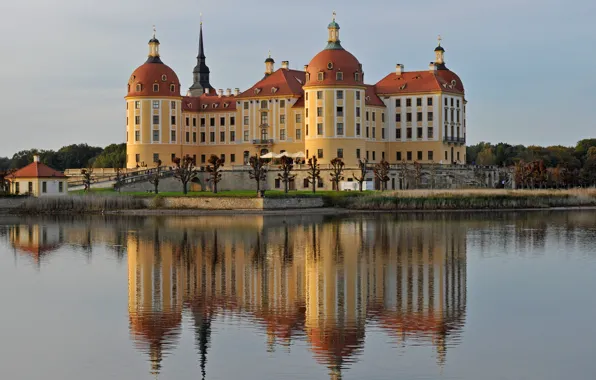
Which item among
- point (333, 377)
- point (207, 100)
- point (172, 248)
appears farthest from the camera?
point (207, 100)

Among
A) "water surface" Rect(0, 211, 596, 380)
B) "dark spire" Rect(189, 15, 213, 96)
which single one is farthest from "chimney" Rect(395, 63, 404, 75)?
"water surface" Rect(0, 211, 596, 380)

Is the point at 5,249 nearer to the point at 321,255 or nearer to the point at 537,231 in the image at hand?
the point at 321,255

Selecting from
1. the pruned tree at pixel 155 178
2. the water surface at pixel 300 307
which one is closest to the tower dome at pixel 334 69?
the pruned tree at pixel 155 178

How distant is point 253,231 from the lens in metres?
47.7

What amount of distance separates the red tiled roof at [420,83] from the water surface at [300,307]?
4568 cm

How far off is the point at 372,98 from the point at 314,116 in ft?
26.5

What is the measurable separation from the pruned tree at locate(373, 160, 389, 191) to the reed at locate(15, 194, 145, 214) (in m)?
20.0

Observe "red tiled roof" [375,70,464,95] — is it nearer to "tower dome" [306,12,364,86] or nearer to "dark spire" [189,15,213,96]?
"tower dome" [306,12,364,86]

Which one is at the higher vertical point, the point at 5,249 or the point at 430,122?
the point at 430,122

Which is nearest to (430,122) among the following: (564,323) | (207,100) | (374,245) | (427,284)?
(207,100)

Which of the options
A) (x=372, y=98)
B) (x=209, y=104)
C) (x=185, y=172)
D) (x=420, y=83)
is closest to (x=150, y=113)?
(x=209, y=104)

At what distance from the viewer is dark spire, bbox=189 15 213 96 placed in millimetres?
109938

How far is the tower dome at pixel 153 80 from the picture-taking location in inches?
3573

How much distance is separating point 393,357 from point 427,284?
937 centimetres
